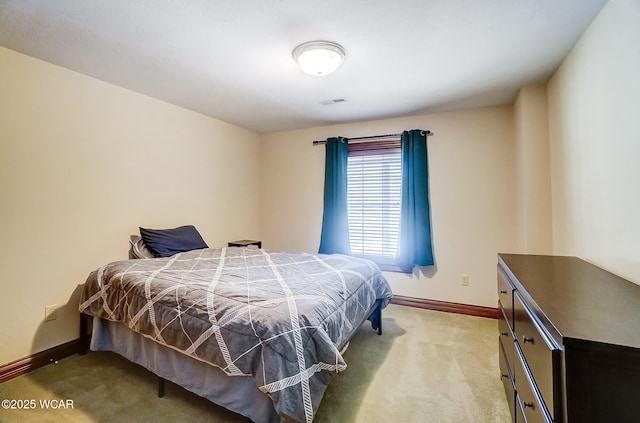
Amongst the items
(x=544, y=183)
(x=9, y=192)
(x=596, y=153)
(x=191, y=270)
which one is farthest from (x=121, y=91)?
(x=544, y=183)

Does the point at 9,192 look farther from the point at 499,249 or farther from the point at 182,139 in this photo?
the point at 499,249

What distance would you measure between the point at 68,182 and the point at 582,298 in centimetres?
341

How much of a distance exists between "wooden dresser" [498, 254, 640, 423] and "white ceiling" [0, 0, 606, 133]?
151 centimetres

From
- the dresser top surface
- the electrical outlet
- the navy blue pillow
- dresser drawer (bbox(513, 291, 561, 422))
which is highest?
the navy blue pillow

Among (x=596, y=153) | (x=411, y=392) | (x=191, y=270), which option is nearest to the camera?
(x=596, y=153)

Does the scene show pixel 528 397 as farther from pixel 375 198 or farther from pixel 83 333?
pixel 83 333

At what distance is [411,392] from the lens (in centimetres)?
191

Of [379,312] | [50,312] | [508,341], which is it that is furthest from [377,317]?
[50,312]

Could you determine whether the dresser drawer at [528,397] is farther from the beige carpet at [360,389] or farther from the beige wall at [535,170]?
the beige wall at [535,170]

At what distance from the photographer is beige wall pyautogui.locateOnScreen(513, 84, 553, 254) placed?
8.60 feet

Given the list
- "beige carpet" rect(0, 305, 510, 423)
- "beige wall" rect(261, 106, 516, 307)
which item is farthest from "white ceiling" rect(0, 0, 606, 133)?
"beige carpet" rect(0, 305, 510, 423)

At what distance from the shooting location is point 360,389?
1.93 meters

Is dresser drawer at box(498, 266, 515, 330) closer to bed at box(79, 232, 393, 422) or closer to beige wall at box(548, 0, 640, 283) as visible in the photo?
beige wall at box(548, 0, 640, 283)

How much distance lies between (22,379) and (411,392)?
274 centimetres
